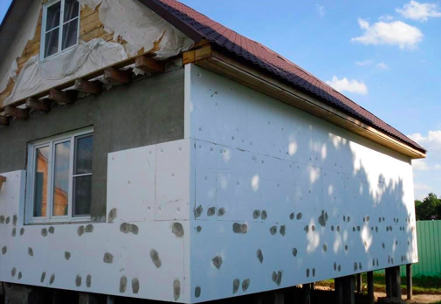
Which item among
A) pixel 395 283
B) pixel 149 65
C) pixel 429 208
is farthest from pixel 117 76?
pixel 429 208

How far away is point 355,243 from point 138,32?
624 cm

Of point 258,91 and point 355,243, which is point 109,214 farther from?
point 355,243

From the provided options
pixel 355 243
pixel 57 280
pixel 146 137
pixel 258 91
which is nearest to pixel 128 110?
pixel 146 137

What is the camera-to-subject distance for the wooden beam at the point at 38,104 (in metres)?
8.40

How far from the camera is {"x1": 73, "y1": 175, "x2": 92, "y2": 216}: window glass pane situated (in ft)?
25.0

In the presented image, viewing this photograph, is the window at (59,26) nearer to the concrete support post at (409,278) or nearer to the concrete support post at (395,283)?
the concrete support post at (395,283)

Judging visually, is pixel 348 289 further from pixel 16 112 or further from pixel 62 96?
pixel 16 112

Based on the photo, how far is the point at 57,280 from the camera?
7.65 m

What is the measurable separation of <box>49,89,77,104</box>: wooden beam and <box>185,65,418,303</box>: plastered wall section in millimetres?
2795

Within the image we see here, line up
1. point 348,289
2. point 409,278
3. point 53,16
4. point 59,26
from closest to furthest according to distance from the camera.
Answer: point 59,26
point 53,16
point 348,289
point 409,278

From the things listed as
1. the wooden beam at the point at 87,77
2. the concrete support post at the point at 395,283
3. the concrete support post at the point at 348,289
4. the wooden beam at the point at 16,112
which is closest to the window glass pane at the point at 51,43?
the wooden beam at the point at 87,77

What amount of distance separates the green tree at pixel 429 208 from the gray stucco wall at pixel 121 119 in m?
45.3

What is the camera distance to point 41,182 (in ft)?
28.4

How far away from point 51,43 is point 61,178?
2.64 metres
